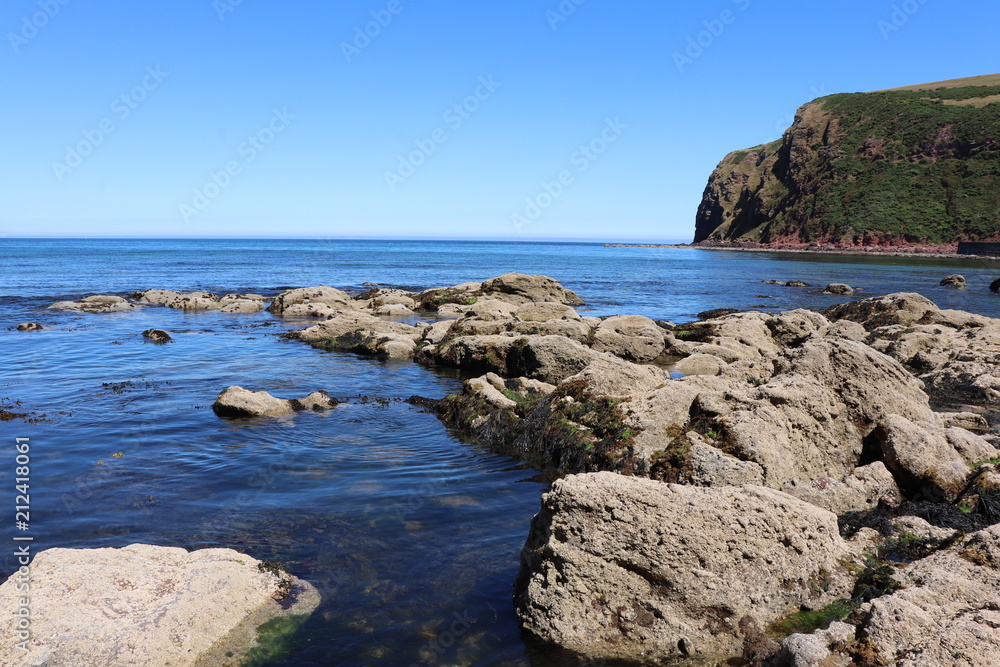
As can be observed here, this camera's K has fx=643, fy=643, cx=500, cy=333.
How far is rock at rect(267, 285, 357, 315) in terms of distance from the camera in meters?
36.0

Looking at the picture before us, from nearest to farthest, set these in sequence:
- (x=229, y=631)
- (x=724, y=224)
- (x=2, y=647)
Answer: (x=2, y=647) < (x=229, y=631) < (x=724, y=224)

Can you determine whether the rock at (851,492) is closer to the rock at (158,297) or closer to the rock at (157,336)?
the rock at (157,336)

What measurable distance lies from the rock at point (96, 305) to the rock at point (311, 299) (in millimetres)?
8072

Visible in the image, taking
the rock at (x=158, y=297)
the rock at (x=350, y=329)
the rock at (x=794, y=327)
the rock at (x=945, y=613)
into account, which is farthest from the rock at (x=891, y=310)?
the rock at (x=158, y=297)

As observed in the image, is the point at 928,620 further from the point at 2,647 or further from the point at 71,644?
the point at 2,647

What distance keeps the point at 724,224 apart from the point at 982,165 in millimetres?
60897

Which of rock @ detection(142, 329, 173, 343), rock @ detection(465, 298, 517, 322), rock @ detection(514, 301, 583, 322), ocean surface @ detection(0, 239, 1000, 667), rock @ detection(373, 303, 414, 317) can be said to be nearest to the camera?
ocean surface @ detection(0, 239, 1000, 667)

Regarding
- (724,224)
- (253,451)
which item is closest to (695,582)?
(253,451)

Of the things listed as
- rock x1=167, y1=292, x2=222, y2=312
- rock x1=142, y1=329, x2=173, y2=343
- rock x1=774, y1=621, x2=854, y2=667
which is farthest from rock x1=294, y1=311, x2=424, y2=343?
rock x1=774, y1=621, x2=854, y2=667

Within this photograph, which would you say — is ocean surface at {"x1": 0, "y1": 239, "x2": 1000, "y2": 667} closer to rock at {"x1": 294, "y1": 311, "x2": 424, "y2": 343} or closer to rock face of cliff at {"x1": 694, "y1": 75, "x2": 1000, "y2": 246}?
rock at {"x1": 294, "y1": 311, "x2": 424, "y2": 343}

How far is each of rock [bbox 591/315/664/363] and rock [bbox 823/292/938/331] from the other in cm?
945

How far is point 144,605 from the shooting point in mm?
6059

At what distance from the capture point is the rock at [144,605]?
5.50 metres

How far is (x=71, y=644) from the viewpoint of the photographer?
5.46 meters
